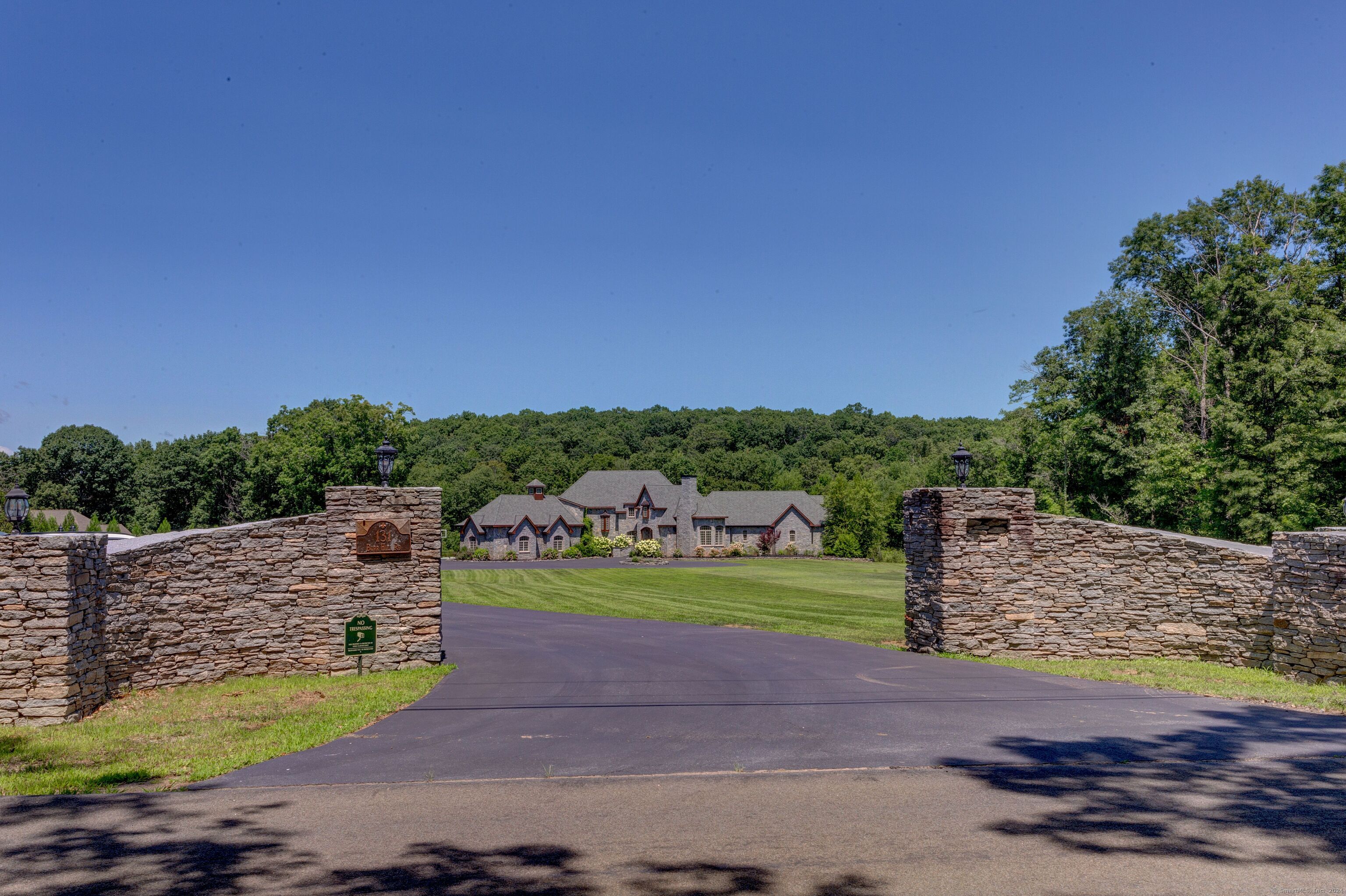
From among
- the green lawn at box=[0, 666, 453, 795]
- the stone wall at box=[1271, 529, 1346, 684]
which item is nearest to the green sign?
the green lawn at box=[0, 666, 453, 795]

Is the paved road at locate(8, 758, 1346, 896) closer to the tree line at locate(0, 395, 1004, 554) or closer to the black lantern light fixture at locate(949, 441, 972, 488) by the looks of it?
the black lantern light fixture at locate(949, 441, 972, 488)

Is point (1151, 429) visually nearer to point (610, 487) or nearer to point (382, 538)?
point (382, 538)

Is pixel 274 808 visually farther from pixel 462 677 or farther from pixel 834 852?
pixel 462 677

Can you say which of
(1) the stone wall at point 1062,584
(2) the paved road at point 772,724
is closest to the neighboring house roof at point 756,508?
(1) the stone wall at point 1062,584

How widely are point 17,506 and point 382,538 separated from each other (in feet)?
21.6

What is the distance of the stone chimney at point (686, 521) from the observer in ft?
240

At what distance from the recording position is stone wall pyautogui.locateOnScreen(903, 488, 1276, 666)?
15375mm

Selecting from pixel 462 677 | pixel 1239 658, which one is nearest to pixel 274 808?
pixel 462 677

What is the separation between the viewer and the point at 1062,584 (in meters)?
16.3

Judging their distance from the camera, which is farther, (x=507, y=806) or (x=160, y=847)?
(x=507, y=806)

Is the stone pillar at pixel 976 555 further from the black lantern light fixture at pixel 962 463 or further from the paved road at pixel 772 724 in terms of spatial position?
the paved road at pixel 772 724

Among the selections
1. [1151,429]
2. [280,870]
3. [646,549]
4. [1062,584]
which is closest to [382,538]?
[280,870]

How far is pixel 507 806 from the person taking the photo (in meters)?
7.31

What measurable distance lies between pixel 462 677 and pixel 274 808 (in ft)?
24.5
